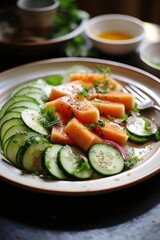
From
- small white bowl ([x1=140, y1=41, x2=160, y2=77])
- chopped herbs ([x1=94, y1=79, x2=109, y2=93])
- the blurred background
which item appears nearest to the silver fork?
chopped herbs ([x1=94, y1=79, x2=109, y2=93])

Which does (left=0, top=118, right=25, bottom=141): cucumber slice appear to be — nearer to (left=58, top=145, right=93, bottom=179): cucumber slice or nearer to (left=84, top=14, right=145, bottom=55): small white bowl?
(left=58, top=145, right=93, bottom=179): cucumber slice

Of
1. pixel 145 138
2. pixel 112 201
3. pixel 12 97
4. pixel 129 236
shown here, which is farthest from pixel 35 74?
pixel 129 236

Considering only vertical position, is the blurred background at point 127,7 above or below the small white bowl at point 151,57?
below

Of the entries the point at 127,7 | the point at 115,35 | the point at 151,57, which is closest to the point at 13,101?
the point at 151,57

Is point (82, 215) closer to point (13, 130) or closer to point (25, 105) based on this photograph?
point (13, 130)

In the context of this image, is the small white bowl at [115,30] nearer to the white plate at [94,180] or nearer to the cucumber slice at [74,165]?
the white plate at [94,180]

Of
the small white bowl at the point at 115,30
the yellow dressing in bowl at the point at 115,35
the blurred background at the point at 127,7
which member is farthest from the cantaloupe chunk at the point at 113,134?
the blurred background at the point at 127,7
